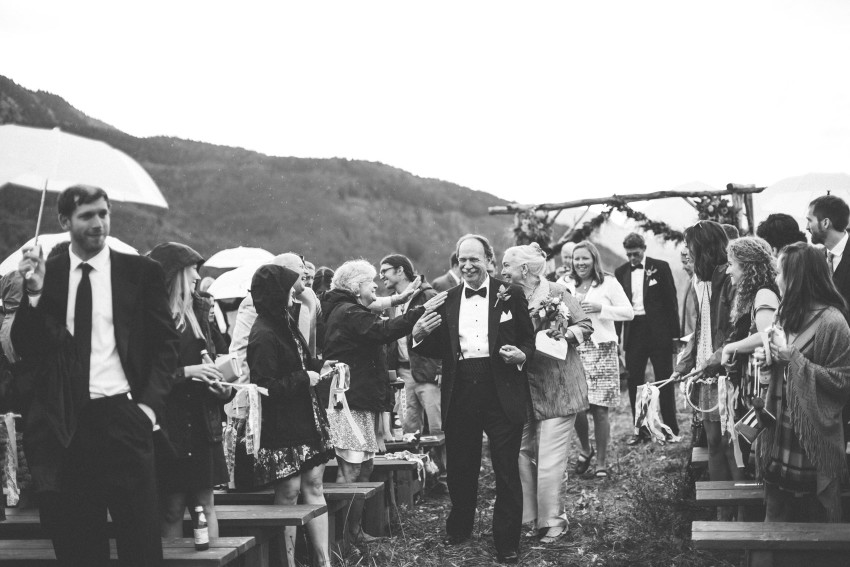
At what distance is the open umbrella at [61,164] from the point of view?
3.78m

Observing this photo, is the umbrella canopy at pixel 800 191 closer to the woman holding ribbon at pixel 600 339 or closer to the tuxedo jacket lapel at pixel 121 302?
the woman holding ribbon at pixel 600 339

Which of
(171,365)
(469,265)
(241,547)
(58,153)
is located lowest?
(241,547)

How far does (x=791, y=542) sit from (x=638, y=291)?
6045 millimetres

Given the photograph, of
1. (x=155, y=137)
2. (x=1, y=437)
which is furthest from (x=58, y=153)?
(x=155, y=137)

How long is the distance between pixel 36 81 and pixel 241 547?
6741mm

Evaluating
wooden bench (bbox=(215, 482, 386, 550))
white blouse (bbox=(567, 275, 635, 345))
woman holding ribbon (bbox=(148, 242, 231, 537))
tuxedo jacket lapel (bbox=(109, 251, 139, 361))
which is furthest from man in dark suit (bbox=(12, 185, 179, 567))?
white blouse (bbox=(567, 275, 635, 345))

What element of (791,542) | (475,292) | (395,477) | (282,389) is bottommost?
(395,477)

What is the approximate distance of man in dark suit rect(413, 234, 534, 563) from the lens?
235 inches

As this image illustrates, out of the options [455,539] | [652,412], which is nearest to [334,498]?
[455,539]

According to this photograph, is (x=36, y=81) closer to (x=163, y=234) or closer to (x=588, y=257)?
(x=588, y=257)

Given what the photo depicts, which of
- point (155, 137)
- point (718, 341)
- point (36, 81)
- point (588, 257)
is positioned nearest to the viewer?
point (718, 341)

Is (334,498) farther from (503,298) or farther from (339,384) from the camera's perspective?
(503,298)

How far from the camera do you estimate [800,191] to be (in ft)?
26.1

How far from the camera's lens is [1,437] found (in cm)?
458
